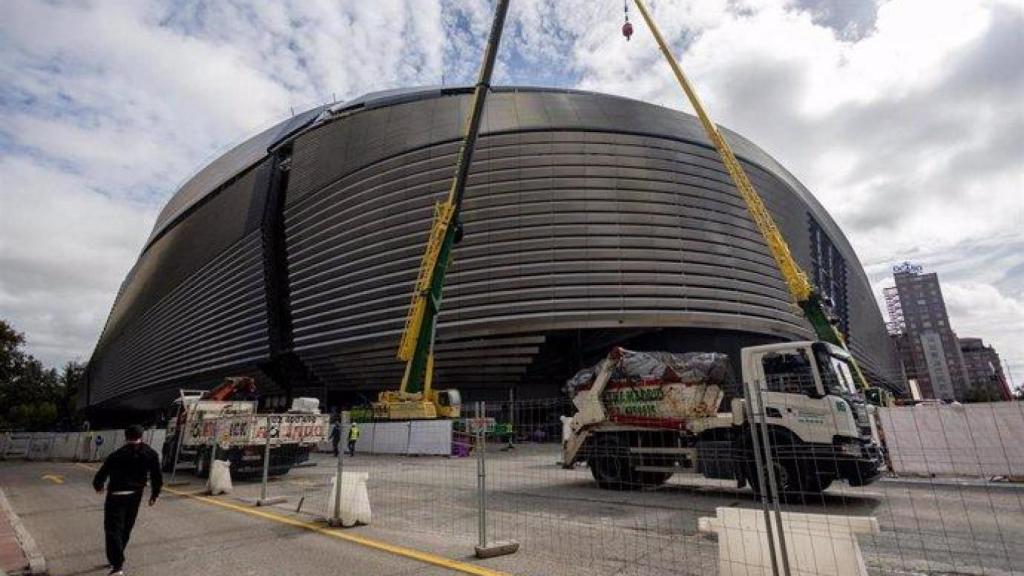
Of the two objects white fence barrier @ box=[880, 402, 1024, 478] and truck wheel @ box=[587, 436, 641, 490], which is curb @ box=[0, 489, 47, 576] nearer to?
truck wheel @ box=[587, 436, 641, 490]

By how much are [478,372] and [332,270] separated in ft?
49.3

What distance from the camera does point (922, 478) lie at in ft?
40.6

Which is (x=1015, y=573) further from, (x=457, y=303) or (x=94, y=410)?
(x=94, y=410)

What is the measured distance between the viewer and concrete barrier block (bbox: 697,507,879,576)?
11.8 ft

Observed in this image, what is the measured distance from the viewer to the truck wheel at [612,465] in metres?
10.7

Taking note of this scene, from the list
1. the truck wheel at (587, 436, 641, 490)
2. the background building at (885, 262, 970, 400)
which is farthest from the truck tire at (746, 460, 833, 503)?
the background building at (885, 262, 970, 400)

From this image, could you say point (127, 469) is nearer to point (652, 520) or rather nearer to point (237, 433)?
point (652, 520)

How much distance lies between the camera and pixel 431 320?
2509 cm

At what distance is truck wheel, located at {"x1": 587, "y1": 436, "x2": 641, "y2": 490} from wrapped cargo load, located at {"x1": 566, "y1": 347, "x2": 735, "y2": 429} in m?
0.54

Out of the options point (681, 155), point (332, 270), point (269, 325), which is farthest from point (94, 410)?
point (681, 155)

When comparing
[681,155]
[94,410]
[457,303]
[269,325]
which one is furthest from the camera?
[94,410]

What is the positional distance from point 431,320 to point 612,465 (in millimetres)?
15530

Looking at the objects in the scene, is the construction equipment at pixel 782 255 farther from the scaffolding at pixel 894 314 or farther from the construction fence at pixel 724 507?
the scaffolding at pixel 894 314

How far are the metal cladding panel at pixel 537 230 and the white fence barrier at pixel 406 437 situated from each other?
996 cm
